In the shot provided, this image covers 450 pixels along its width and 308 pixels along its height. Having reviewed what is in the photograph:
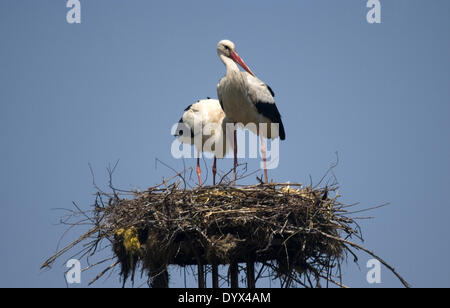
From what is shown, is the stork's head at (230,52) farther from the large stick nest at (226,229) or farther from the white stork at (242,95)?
the large stick nest at (226,229)

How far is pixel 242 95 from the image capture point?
35.9 feet

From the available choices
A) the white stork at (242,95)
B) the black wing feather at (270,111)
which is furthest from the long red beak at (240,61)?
the black wing feather at (270,111)

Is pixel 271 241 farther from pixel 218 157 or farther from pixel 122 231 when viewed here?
pixel 218 157

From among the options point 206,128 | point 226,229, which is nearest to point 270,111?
point 206,128

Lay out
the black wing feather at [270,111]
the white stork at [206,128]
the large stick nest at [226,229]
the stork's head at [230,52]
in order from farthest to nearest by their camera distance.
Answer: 1. the white stork at [206,128]
2. the stork's head at [230,52]
3. the black wing feather at [270,111]
4. the large stick nest at [226,229]

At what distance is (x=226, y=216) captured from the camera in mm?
8633

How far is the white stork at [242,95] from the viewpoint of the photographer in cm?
1094

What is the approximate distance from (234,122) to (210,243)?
3.12 m

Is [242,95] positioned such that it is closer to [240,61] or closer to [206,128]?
[240,61]

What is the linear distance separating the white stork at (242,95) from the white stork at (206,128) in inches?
13.4

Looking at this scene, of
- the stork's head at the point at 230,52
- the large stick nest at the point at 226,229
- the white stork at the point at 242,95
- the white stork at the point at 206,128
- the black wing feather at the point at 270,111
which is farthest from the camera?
the white stork at the point at 206,128
